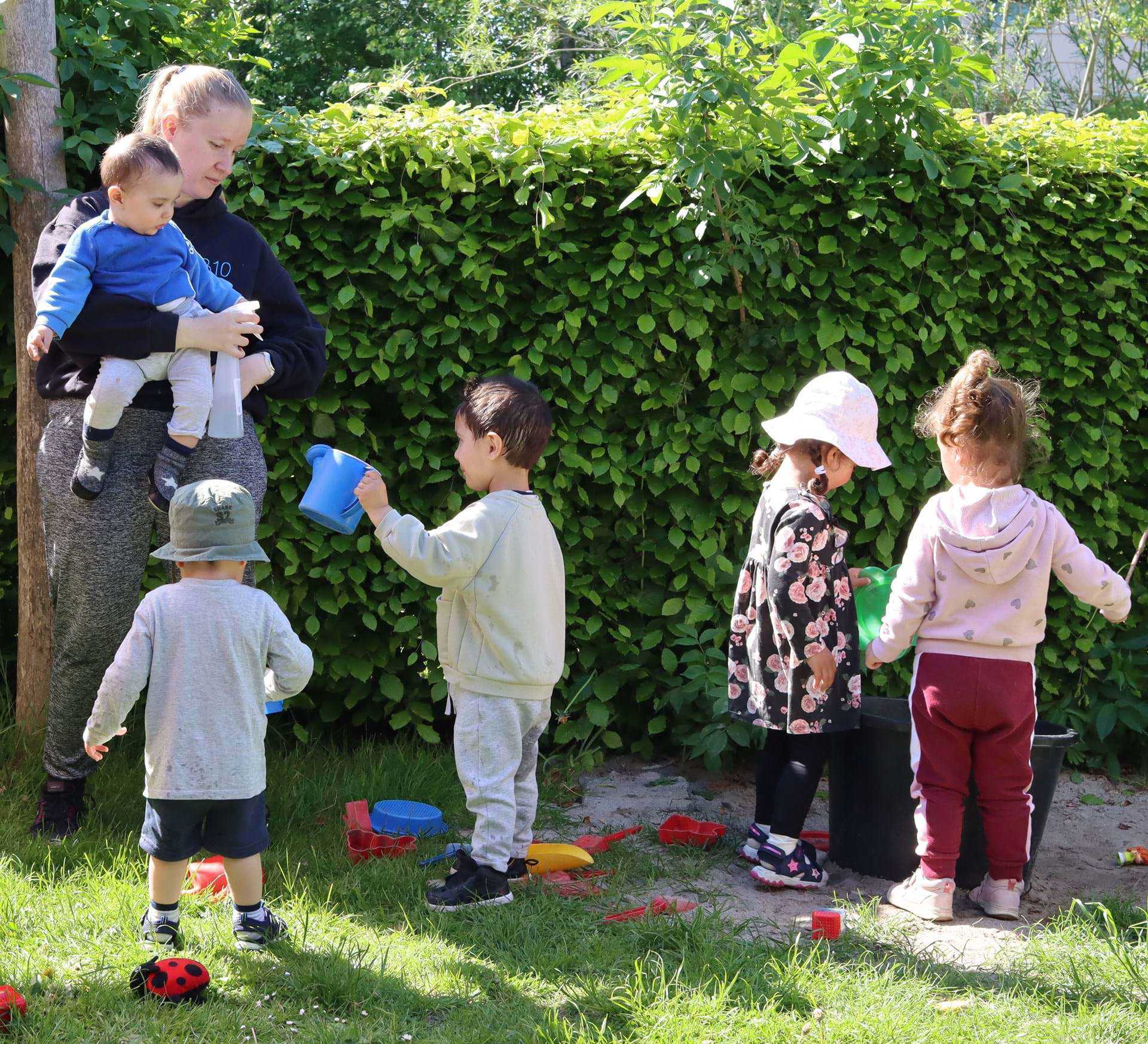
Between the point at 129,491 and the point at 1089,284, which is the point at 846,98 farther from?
the point at 129,491

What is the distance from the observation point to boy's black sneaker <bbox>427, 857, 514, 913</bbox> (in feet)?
10.00

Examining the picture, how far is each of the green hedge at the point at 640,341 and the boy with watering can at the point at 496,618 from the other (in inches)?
39.2

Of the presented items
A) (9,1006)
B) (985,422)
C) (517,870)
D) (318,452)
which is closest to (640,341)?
(985,422)

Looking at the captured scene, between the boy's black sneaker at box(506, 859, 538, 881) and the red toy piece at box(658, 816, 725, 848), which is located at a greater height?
the boy's black sneaker at box(506, 859, 538, 881)

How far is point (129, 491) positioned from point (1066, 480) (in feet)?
11.2

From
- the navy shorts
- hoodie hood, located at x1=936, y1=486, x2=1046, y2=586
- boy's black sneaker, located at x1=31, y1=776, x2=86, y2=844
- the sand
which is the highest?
hoodie hood, located at x1=936, y1=486, x2=1046, y2=586

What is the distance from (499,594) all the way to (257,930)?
1.02 meters

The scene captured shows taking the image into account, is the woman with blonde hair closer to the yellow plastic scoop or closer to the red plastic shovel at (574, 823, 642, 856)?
the yellow plastic scoop

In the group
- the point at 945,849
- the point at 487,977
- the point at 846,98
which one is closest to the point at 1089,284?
the point at 846,98

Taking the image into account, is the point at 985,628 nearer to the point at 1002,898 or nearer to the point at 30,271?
the point at 1002,898

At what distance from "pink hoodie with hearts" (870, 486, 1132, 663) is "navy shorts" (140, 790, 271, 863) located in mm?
1917

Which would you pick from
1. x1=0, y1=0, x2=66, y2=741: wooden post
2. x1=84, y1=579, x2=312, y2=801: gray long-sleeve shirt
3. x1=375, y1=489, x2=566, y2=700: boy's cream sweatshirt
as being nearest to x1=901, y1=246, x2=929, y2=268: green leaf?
x1=375, y1=489, x2=566, y2=700: boy's cream sweatshirt

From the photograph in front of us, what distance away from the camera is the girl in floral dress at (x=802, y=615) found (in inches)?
134

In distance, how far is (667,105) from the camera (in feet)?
13.0
